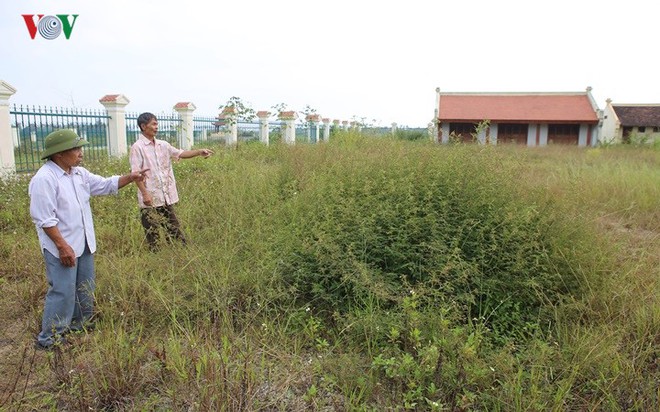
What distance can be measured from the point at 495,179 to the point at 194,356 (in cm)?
277

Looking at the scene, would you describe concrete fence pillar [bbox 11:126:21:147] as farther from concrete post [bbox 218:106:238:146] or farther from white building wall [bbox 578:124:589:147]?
white building wall [bbox 578:124:589:147]

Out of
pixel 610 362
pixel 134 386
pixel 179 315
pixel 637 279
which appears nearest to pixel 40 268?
pixel 179 315

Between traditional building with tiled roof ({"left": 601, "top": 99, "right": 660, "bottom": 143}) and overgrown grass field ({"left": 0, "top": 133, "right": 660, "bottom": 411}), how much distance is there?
78.3 feet

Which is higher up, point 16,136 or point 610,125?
point 610,125

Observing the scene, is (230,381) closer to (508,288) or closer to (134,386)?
(134,386)

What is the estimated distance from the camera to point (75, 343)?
2676mm

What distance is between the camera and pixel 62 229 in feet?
9.60

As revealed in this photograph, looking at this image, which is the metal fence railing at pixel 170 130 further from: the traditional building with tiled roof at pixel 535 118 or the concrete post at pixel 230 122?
the traditional building with tiled roof at pixel 535 118

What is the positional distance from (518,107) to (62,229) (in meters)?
25.7

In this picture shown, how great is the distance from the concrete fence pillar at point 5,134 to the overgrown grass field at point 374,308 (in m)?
3.65

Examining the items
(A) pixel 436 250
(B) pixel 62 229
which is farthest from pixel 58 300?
(A) pixel 436 250

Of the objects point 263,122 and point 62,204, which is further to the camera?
point 263,122

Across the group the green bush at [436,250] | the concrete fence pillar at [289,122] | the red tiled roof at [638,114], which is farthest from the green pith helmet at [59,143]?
the red tiled roof at [638,114]

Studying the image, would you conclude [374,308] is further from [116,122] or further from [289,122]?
[289,122]
